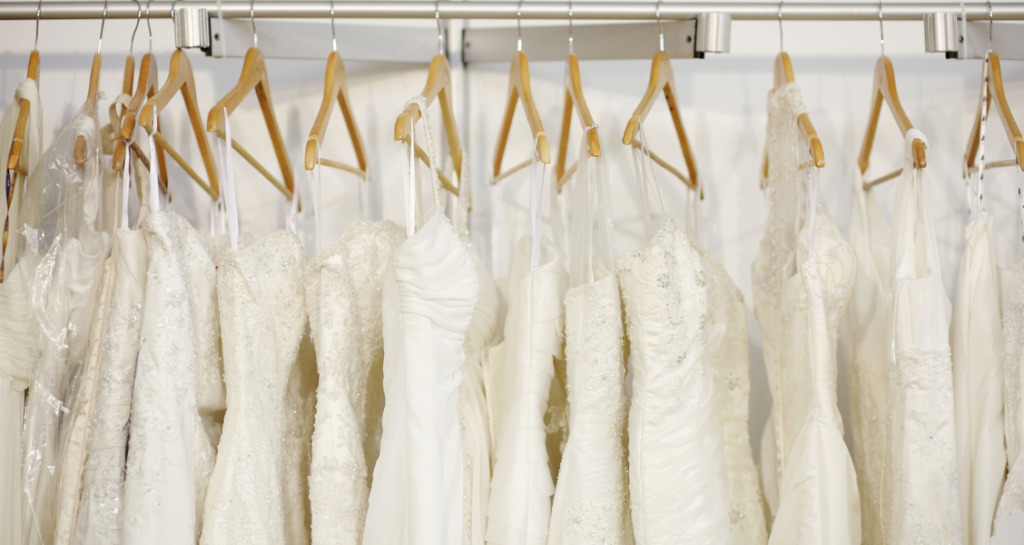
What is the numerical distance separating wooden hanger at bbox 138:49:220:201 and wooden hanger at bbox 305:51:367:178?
17cm

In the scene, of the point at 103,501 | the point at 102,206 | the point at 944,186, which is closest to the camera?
the point at 103,501

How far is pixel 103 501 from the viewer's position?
774 mm

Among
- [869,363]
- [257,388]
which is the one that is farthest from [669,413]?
[257,388]

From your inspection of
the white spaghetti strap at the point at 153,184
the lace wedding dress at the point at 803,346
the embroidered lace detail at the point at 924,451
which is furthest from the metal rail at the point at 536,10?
the embroidered lace detail at the point at 924,451

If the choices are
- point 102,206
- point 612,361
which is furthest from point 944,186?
point 102,206

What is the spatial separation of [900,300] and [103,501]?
911 mm

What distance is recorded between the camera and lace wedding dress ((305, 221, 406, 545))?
2.62 feet

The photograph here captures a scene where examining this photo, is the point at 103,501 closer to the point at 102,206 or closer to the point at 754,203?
the point at 102,206

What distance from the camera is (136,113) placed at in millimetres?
906

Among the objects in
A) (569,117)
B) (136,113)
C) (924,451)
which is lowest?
(924,451)

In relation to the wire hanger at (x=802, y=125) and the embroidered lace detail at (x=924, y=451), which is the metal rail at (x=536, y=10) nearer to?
the wire hanger at (x=802, y=125)

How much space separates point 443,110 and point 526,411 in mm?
494

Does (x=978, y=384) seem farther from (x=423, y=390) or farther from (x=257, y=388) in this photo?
(x=257, y=388)

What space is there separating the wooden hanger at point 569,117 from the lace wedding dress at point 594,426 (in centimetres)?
16
